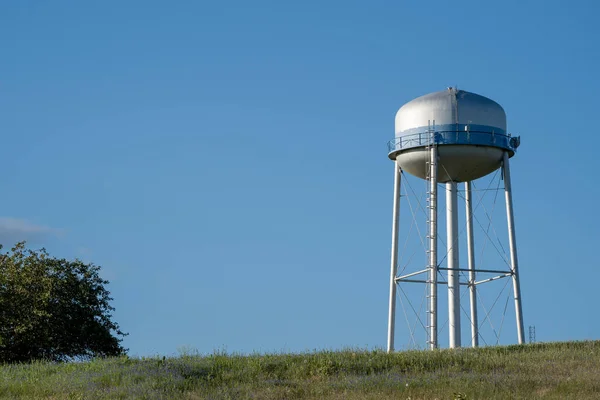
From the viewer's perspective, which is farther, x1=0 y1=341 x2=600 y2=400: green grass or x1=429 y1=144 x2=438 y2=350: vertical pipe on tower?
x1=429 y1=144 x2=438 y2=350: vertical pipe on tower

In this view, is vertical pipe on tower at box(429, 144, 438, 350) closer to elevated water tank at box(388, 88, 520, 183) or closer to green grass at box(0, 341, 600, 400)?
elevated water tank at box(388, 88, 520, 183)

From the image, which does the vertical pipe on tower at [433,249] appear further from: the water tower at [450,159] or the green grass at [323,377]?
the green grass at [323,377]

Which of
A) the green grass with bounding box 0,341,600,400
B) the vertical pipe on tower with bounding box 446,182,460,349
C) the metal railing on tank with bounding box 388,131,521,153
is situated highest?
the metal railing on tank with bounding box 388,131,521,153

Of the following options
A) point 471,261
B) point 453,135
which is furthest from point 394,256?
point 453,135

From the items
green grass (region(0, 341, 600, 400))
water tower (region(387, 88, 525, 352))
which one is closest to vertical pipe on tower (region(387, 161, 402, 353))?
water tower (region(387, 88, 525, 352))

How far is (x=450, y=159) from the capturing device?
134 ft

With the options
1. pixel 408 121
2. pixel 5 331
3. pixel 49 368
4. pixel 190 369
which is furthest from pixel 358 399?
pixel 5 331

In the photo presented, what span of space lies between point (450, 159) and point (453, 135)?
1090 mm

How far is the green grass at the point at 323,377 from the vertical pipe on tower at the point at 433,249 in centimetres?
1004

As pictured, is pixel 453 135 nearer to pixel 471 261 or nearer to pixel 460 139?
pixel 460 139

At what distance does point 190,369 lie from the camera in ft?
83.4

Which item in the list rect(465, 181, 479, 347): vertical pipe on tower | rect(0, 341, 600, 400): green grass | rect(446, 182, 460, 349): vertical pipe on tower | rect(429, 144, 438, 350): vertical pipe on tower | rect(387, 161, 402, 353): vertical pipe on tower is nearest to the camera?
rect(0, 341, 600, 400): green grass

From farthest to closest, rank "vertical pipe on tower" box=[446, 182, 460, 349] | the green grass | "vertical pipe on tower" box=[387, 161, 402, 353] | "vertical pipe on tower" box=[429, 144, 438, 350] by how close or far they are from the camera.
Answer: "vertical pipe on tower" box=[446, 182, 460, 349] < "vertical pipe on tower" box=[387, 161, 402, 353] < "vertical pipe on tower" box=[429, 144, 438, 350] < the green grass

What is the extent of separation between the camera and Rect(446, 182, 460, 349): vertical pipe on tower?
41.5 metres
